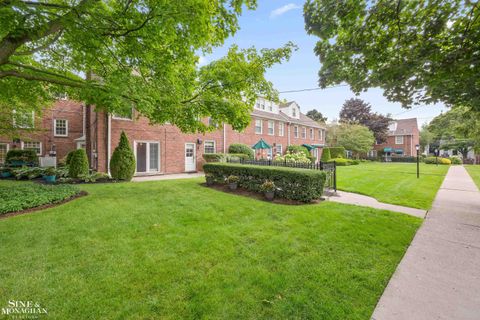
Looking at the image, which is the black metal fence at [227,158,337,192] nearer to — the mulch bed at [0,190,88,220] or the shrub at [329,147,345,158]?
the mulch bed at [0,190,88,220]

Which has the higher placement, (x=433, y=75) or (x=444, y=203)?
(x=433, y=75)

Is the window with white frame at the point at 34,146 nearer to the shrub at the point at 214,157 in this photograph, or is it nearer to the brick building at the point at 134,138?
the brick building at the point at 134,138

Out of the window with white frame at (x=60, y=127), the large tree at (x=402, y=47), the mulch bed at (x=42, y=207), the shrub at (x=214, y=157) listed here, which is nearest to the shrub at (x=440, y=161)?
the shrub at (x=214, y=157)

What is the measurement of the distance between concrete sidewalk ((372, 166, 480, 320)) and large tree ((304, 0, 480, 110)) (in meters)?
2.89

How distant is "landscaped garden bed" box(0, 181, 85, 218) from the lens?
18.2 ft

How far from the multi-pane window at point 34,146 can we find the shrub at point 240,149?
49.4 ft

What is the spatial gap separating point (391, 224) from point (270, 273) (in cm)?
373

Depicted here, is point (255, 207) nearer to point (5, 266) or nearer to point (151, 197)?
point (151, 197)

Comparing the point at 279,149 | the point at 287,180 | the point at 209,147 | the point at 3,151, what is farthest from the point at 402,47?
the point at 3,151

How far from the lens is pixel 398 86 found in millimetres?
4355

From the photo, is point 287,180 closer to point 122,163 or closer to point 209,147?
point 122,163

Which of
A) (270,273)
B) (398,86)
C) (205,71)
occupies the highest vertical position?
(205,71)

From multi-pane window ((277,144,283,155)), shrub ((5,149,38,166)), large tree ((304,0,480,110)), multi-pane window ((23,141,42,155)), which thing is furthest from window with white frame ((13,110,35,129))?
multi-pane window ((277,144,283,155))

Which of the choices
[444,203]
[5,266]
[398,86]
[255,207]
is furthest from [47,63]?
[444,203]
